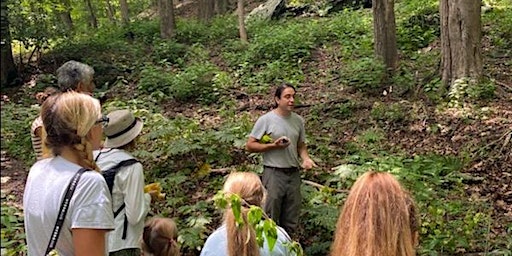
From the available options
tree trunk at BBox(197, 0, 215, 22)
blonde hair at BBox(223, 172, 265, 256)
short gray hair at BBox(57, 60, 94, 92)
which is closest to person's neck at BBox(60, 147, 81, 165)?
blonde hair at BBox(223, 172, 265, 256)

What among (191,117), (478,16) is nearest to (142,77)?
(191,117)

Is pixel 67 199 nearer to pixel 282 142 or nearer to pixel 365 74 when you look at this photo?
pixel 282 142

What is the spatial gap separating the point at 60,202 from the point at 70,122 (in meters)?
0.32

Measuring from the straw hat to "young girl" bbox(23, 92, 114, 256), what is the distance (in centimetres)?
122

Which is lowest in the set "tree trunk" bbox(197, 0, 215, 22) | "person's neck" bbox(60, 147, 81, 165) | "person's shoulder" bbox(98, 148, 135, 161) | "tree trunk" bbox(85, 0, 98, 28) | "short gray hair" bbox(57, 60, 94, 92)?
"person's shoulder" bbox(98, 148, 135, 161)

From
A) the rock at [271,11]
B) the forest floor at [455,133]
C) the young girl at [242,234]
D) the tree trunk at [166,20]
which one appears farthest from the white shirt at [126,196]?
the rock at [271,11]

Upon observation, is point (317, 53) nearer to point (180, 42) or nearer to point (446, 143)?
point (180, 42)

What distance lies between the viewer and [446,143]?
8156 mm

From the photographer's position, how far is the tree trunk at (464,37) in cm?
Result: 945

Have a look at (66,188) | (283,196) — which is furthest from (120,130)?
(283,196)

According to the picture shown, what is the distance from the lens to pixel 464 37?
9.51 m

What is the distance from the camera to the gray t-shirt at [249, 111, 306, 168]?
18.0ft

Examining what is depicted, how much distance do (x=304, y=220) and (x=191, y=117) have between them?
16.9 feet

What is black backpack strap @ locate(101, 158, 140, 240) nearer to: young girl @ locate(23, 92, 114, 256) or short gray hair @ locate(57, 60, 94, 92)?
young girl @ locate(23, 92, 114, 256)
